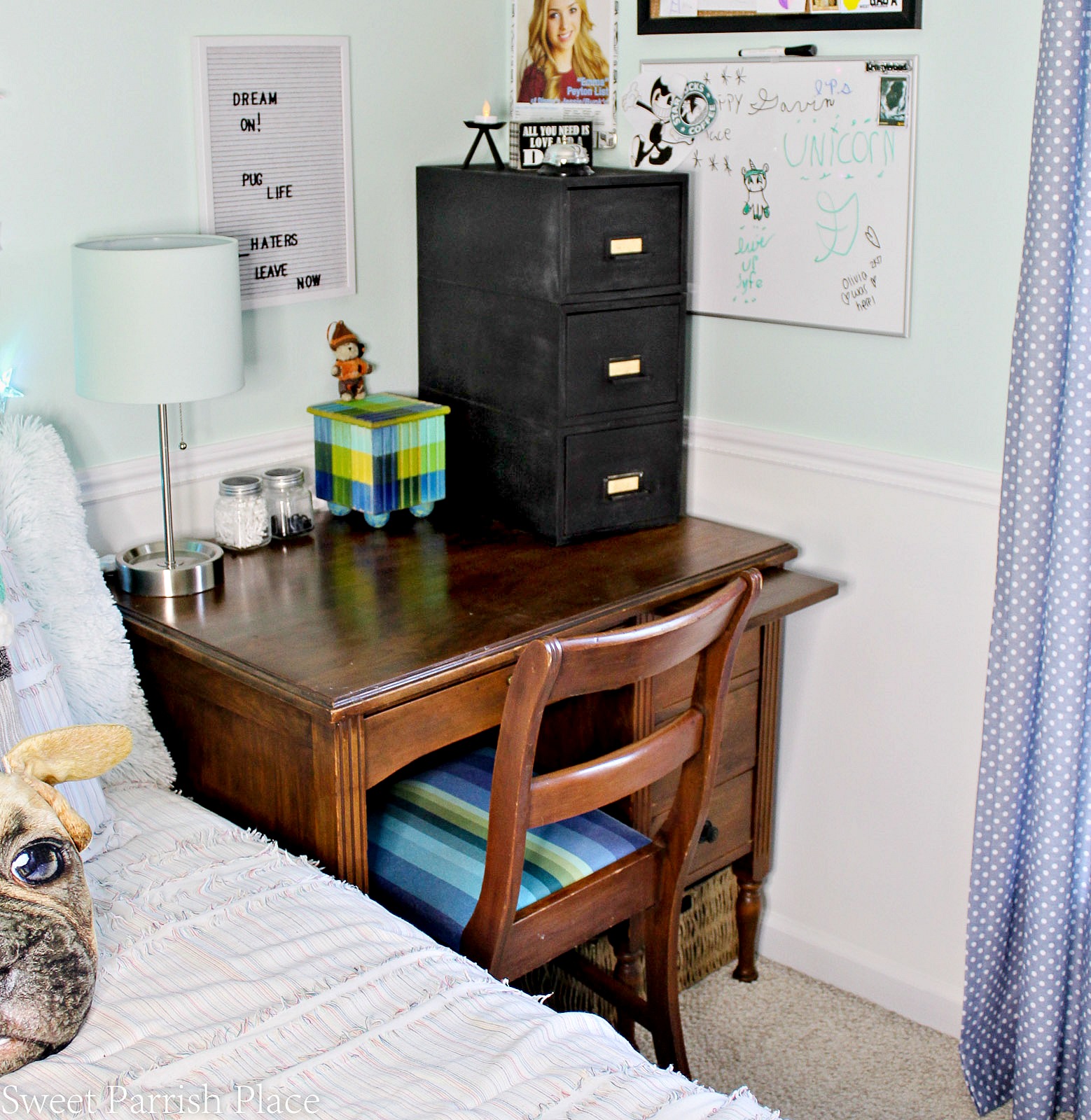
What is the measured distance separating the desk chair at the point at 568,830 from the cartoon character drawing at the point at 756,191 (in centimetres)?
76

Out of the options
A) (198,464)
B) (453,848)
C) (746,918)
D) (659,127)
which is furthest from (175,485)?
(746,918)

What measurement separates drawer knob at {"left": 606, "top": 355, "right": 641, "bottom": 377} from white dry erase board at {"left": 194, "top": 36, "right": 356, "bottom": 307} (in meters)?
0.49

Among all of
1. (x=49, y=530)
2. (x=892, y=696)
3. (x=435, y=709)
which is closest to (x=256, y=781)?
(x=435, y=709)

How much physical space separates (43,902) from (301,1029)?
28cm

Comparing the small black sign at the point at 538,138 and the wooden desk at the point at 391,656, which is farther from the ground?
the small black sign at the point at 538,138

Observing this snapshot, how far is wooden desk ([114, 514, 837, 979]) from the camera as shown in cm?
164

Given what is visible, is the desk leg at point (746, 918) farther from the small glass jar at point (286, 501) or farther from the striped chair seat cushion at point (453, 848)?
the small glass jar at point (286, 501)

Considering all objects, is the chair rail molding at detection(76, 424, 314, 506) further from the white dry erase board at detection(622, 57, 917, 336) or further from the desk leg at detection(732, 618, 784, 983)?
the desk leg at detection(732, 618, 784, 983)

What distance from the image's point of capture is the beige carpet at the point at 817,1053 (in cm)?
207

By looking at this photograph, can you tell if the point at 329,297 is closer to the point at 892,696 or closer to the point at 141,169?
the point at 141,169

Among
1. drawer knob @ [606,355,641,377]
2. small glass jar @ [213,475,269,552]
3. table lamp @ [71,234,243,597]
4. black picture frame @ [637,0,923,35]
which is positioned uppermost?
black picture frame @ [637,0,923,35]

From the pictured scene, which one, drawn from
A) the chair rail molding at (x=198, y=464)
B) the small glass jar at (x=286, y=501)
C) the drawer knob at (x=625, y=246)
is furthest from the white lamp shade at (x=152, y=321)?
the drawer knob at (x=625, y=246)

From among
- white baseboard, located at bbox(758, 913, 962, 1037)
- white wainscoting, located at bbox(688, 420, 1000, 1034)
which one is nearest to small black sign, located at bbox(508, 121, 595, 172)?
white wainscoting, located at bbox(688, 420, 1000, 1034)

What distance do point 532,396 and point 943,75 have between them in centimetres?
77
